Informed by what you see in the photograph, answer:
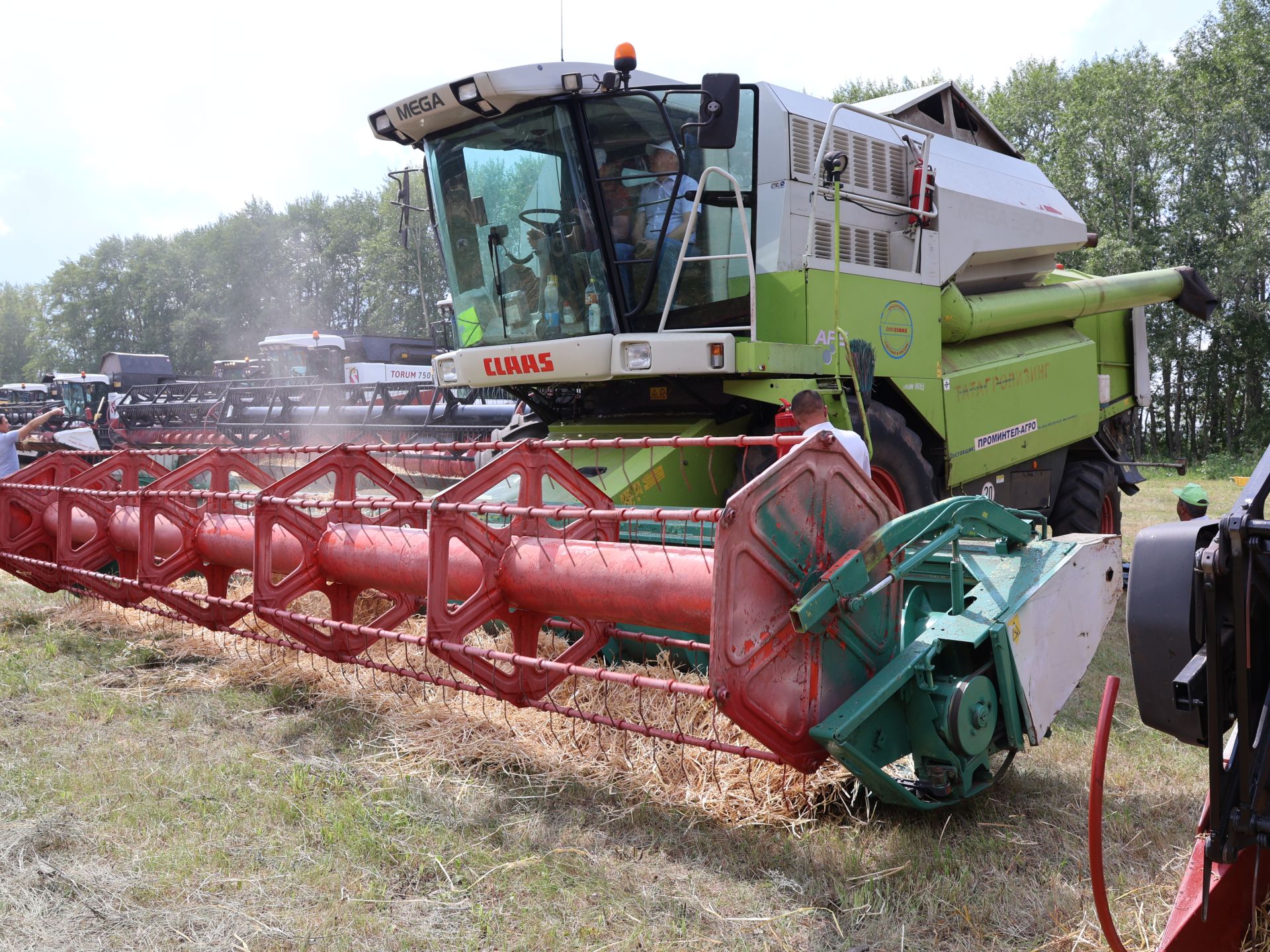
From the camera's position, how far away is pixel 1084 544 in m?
3.30

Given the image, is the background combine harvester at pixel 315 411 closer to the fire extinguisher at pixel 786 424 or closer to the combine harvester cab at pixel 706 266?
the combine harvester cab at pixel 706 266

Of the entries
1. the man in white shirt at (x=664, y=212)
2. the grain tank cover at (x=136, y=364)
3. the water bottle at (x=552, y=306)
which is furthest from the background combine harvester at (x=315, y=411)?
the grain tank cover at (x=136, y=364)

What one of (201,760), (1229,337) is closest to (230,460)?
(201,760)

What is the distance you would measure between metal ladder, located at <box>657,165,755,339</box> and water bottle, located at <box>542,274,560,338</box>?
1.82ft

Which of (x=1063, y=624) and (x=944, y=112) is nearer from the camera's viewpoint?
(x=1063, y=624)

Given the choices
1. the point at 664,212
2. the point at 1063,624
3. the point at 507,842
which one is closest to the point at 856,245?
the point at 664,212

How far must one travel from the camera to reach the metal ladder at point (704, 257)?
462 centimetres

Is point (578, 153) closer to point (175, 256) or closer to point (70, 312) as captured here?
point (175, 256)

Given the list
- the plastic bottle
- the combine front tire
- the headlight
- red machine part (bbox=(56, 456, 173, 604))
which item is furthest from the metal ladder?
red machine part (bbox=(56, 456, 173, 604))

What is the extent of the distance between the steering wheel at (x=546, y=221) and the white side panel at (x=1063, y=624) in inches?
110

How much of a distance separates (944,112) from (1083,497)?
2.89 meters

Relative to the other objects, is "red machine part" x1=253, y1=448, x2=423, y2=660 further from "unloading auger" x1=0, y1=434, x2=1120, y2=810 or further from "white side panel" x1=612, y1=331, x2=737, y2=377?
"white side panel" x1=612, y1=331, x2=737, y2=377

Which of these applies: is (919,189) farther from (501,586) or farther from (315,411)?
(315,411)

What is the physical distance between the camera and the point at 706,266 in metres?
4.95
